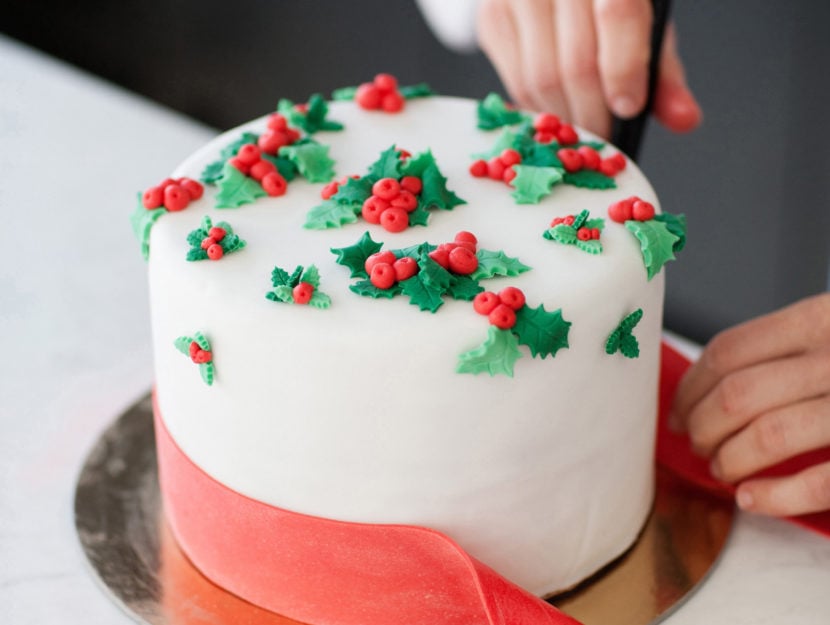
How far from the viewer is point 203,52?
2.53 meters

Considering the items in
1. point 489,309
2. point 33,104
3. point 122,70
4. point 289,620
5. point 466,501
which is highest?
point 489,309

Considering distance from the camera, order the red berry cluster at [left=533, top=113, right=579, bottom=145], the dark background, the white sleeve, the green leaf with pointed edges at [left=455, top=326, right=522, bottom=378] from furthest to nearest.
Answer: the dark background
the white sleeve
the red berry cluster at [left=533, top=113, right=579, bottom=145]
the green leaf with pointed edges at [left=455, top=326, right=522, bottom=378]

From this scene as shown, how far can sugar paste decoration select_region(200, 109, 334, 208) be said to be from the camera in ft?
2.92

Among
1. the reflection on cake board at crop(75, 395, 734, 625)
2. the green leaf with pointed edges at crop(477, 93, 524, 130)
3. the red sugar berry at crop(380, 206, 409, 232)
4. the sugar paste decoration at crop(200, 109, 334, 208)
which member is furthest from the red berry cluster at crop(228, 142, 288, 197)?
the reflection on cake board at crop(75, 395, 734, 625)

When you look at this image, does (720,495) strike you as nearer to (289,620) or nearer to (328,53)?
(289,620)

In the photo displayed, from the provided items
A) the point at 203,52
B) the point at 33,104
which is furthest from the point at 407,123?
the point at 203,52

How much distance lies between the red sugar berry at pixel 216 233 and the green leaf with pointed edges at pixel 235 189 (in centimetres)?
5

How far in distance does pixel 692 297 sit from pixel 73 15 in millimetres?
1707

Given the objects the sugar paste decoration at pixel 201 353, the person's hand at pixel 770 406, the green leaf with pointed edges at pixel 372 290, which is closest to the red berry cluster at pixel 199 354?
the sugar paste decoration at pixel 201 353

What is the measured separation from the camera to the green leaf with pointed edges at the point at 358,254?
2.59 ft

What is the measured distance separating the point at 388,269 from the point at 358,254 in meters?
0.04

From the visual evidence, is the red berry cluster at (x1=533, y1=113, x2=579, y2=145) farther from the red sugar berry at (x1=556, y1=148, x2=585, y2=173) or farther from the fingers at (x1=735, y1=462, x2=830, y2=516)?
the fingers at (x1=735, y1=462, x2=830, y2=516)

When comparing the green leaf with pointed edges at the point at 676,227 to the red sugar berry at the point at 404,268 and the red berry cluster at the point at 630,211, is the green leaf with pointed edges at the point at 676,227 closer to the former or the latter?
the red berry cluster at the point at 630,211

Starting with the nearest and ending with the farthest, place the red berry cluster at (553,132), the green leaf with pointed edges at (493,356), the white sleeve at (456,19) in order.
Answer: the green leaf with pointed edges at (493,356), the red berry cluster at (553,132), the white sleeve at (456,19)
